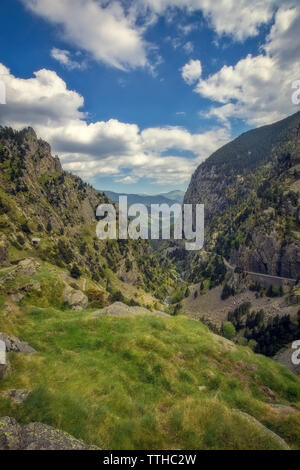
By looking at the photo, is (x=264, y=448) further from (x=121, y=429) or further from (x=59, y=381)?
(x=59, y=381)

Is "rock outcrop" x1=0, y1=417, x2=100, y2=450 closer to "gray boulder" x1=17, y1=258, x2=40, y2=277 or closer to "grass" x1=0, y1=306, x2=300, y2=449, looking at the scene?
"grass" x1=0, y1=306, x2=300, y2=449

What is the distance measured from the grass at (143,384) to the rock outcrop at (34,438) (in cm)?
81

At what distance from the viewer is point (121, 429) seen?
42.7 ft

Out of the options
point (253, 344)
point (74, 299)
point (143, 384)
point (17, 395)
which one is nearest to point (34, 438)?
point (17, 395)

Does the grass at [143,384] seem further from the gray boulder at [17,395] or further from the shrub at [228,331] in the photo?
the shrub at [228,331]

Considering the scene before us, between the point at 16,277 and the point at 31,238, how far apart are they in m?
102

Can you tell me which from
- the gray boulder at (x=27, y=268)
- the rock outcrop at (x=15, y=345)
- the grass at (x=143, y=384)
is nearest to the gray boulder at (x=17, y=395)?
the grass at (x=143, y=384)

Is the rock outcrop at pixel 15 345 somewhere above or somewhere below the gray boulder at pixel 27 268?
below

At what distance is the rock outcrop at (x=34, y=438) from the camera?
34.9ft

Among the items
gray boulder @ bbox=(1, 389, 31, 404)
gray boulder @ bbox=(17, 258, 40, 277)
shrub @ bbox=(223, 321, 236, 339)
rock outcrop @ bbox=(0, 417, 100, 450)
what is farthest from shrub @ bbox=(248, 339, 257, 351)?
rock outcrop @ bbox=(0, 417, 100, 450)

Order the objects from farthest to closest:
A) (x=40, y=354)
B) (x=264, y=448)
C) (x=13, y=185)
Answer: (x=13, y=185), (x=40, y=354), (x=264, y=448)

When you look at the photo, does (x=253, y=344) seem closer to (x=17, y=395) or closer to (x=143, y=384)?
(x=143, y=384)

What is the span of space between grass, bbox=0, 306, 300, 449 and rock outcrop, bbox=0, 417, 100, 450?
813 mm
